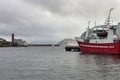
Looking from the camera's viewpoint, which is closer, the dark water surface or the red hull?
the dark water surface

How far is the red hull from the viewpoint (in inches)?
3472

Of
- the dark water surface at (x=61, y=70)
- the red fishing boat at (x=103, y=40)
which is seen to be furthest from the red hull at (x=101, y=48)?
the dark water surface at (x=61, y=70)

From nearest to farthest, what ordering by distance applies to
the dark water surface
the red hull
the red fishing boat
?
1. the dark water surface
2. the red hull
3. the red fishing boat

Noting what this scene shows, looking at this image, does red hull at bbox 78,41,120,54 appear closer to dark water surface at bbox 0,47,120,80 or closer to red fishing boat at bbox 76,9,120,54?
red fishing boat at bbox 76,9,120,54

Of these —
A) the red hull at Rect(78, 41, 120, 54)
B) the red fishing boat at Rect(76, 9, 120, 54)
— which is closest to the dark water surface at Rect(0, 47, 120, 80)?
the red hull at Rect(78, 41, 120, 54)

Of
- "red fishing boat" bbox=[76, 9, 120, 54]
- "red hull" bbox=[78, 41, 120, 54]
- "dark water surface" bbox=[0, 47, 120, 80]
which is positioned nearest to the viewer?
"dark water surface" bbox=[0, 47, 120, 80]

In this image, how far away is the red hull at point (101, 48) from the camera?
88.2m

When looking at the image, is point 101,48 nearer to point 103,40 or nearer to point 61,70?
point 103,40

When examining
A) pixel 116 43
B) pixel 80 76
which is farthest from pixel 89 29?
pixel 80 76

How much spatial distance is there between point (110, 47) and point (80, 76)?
52.9 m

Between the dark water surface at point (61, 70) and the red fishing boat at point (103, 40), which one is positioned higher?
the red fishing boat at point (103, 40)

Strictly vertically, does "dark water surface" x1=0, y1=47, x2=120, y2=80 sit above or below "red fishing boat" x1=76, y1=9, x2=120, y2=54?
below

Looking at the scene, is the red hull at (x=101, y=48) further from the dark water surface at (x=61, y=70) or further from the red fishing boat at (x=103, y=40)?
the dark water surface at (x=61, y=70)

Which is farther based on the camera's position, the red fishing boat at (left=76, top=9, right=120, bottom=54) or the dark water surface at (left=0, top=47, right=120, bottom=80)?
the red fishing boat at (left=76, top=9, right=120, bottom=54)
